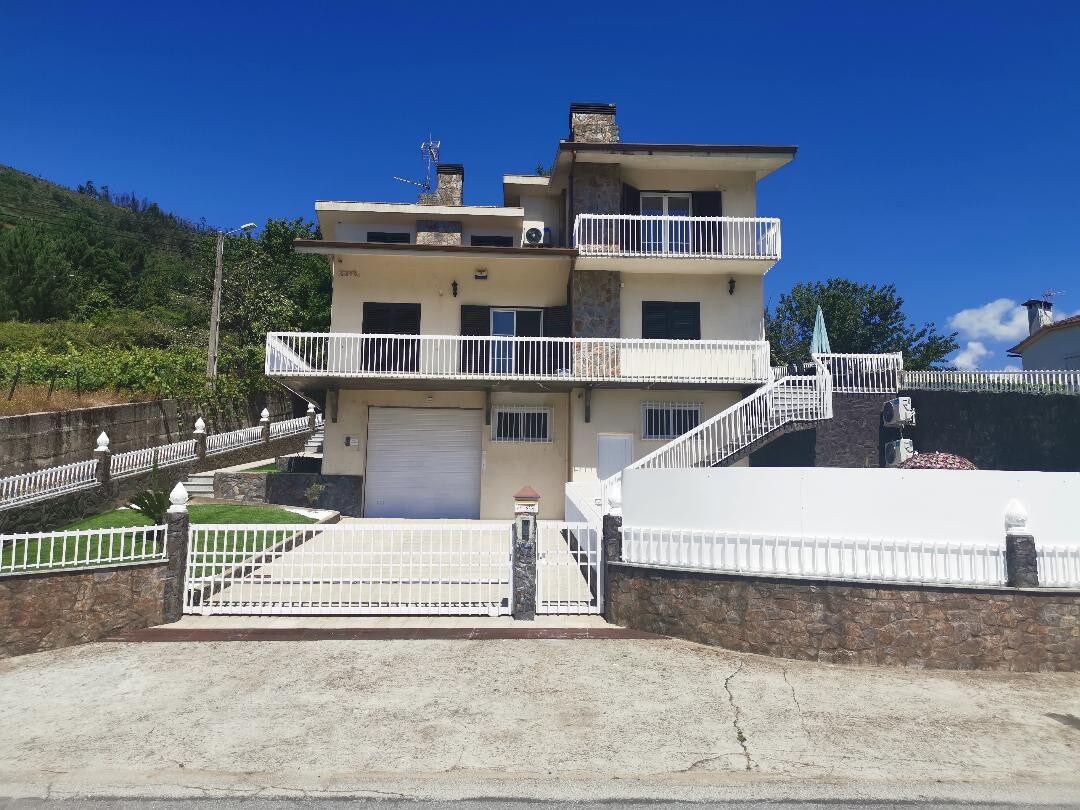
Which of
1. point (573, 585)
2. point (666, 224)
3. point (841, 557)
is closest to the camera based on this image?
point (841, 557)

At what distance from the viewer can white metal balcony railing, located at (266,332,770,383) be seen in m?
16.6

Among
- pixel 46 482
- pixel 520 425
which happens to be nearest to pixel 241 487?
pixel 46 482

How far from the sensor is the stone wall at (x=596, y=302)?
58.6 ft

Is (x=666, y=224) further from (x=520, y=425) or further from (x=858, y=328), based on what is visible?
(x=858, y=328)

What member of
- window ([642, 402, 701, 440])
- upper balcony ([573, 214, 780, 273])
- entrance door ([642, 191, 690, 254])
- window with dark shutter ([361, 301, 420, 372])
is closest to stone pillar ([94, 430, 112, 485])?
window with dark shutter ([361, 301, 420, 372])

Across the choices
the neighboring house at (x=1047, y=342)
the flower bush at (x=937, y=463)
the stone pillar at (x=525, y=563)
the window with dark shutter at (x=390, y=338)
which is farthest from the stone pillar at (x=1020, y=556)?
the neighboring house at (x=1047, y=342)

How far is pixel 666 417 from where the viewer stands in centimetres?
1773

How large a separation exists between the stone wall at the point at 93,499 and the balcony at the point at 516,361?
15.5 ft

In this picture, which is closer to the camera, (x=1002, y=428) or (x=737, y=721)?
(x=737, y=721)

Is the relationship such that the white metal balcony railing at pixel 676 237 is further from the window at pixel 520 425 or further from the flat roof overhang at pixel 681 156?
the window at pixel 520 425

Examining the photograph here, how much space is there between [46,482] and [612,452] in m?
13.5

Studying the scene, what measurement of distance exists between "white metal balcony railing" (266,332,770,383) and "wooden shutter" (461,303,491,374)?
0.04 metres

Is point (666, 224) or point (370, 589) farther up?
point (666, 224)

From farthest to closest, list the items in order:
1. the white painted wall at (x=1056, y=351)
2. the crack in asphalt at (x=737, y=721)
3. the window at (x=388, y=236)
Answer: the white painted wall at (x=1056, y=351), the window at (x=388, y=236), the crack in asphalt at (x=737, y=721)
